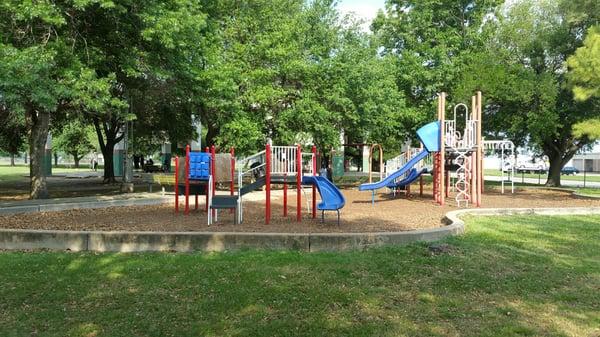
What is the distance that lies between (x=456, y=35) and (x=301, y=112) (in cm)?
1242

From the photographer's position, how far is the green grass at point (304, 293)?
15.5 feet

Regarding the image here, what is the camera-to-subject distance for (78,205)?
13906 mm

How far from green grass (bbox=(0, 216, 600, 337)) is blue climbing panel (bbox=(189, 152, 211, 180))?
5.08 meters

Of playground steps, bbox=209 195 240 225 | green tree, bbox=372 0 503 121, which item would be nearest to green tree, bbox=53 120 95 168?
green tree, bbox=372 0 503 121

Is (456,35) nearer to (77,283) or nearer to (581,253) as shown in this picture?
(581,253)

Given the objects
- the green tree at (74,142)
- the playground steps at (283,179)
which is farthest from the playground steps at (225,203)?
the green tree at (74,142)

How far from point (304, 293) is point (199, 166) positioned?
7.41 metres

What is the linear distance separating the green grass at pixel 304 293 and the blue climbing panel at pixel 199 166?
200 inches

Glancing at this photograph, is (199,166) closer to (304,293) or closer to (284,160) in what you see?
(284,160)

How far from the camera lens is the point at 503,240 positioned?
8.92 m

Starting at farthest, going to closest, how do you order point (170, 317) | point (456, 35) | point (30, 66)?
point (456, 35)
point (30, 66)
point (170, 317)

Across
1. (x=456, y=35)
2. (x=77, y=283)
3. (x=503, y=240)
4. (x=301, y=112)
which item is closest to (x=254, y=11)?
(x=301, y=112)

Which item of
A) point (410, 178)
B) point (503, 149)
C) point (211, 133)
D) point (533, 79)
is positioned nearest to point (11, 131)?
point (211, 133)

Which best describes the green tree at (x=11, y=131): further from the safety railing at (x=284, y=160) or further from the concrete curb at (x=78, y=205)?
the safety railing at (x=284, y=160)
